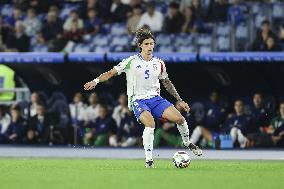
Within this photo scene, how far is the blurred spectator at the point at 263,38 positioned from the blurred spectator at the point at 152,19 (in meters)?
2.83

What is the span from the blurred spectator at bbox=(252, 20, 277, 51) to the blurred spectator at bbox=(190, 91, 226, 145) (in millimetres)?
1670

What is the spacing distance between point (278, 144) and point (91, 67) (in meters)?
4.78

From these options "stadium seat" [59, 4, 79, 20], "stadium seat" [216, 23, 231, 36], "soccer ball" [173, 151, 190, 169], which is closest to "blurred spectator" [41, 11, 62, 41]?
"stadium seat" [59, 4, 79, 20]

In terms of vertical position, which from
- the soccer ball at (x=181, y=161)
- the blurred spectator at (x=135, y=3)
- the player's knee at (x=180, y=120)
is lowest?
the soccer ball at (x=181, y=161)

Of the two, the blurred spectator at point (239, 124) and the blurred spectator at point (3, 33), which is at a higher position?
the blurred spectator at point (3, 33)

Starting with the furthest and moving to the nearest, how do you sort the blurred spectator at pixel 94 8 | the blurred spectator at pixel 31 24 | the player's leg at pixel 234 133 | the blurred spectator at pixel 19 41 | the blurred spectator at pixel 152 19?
the blurred spectator at pixel 31 24
the blurred spectator at pixel 94 8
the blurred spectator at pixel 19 41
the blurred spectator at pixel 152 19
the player's leg at pixel 234 133

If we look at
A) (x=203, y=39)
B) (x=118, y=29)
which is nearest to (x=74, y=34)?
(x=118, y=29)

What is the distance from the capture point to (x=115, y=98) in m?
23.1

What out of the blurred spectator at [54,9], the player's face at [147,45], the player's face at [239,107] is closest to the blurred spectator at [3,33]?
the blurred spectator at [54,9]

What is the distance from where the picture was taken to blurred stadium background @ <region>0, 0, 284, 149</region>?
2123cm

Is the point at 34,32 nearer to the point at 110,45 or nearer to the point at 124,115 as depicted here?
the point at 110,45

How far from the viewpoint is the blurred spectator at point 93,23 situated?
24.0m

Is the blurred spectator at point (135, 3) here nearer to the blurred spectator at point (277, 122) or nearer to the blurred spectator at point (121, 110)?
the blurred spectator at point (121, 110)

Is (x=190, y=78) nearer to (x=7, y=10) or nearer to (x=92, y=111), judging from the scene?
(x=92, y=111)
